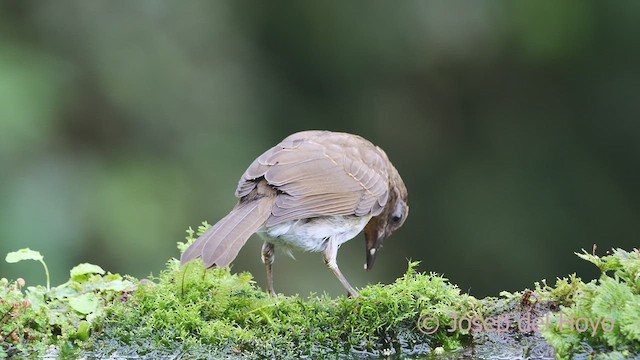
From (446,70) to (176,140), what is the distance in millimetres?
2788

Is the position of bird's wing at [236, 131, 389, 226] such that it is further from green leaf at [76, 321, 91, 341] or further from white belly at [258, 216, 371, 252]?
green leaf at [76, 321, 91, 341]

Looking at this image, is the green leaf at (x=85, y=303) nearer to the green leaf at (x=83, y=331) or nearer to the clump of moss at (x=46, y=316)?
the clump of moss at (x=46, y=316)

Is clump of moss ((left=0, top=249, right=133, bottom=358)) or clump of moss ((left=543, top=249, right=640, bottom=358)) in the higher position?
clump of moss ((left=0, top=249, right=133, bottom=358))

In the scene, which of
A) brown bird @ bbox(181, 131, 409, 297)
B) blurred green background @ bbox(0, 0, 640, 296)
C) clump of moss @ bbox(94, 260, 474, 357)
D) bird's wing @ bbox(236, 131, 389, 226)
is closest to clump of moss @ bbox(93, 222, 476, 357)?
clump of moss @ bbox(94, 260, 474, 357)

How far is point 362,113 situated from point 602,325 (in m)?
6.24

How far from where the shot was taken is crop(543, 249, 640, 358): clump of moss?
12.0 ft

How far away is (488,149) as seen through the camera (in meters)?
9.63

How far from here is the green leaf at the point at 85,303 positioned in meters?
4.44

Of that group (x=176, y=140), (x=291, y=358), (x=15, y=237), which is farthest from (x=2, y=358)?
(x=176, y=140)

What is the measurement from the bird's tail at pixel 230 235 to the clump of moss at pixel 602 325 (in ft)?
5.02

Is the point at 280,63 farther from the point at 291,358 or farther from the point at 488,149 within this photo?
the point at 291,358

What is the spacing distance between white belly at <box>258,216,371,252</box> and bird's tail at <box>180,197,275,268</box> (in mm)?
172

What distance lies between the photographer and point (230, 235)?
15.5ft

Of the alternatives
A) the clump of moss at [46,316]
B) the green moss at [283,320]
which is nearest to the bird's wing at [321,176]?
the green moss at [283,320]
